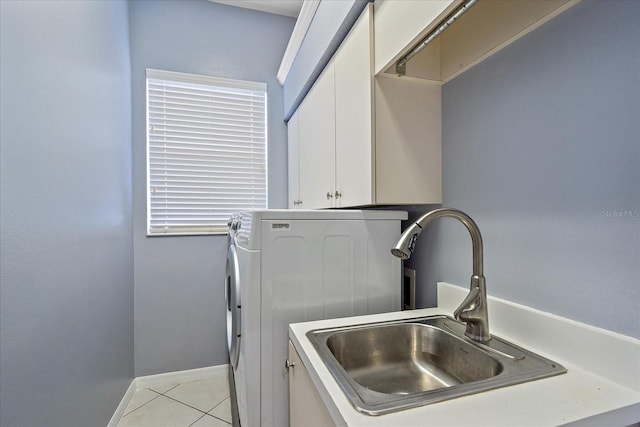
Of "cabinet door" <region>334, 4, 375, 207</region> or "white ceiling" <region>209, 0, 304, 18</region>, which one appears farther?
"white ceiling" <region>209, 0, 304, 18</region>

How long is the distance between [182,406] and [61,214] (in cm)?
149

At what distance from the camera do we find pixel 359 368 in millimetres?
1064

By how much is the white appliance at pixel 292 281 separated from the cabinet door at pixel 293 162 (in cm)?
98

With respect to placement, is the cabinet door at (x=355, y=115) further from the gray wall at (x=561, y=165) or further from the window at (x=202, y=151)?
the window at (x=202, y=151)

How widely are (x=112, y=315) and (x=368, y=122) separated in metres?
1.82

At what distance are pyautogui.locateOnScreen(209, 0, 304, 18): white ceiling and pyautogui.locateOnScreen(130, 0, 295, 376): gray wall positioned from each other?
0.04 meters

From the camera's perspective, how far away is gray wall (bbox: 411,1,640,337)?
28.7 inches

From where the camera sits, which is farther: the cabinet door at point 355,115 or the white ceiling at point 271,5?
the white ceiling at point 271,5

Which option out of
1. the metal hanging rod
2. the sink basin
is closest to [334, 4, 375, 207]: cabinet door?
the metal hanging rod

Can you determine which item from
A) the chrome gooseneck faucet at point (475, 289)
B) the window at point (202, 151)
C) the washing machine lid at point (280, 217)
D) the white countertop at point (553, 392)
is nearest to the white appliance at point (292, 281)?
the washing machine lid at point (280, 217)

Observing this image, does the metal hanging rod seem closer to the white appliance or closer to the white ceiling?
the white appliance

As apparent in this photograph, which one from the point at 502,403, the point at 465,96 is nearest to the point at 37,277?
the point at 502,403

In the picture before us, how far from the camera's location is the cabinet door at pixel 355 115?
122 cm

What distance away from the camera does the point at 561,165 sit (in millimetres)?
870
